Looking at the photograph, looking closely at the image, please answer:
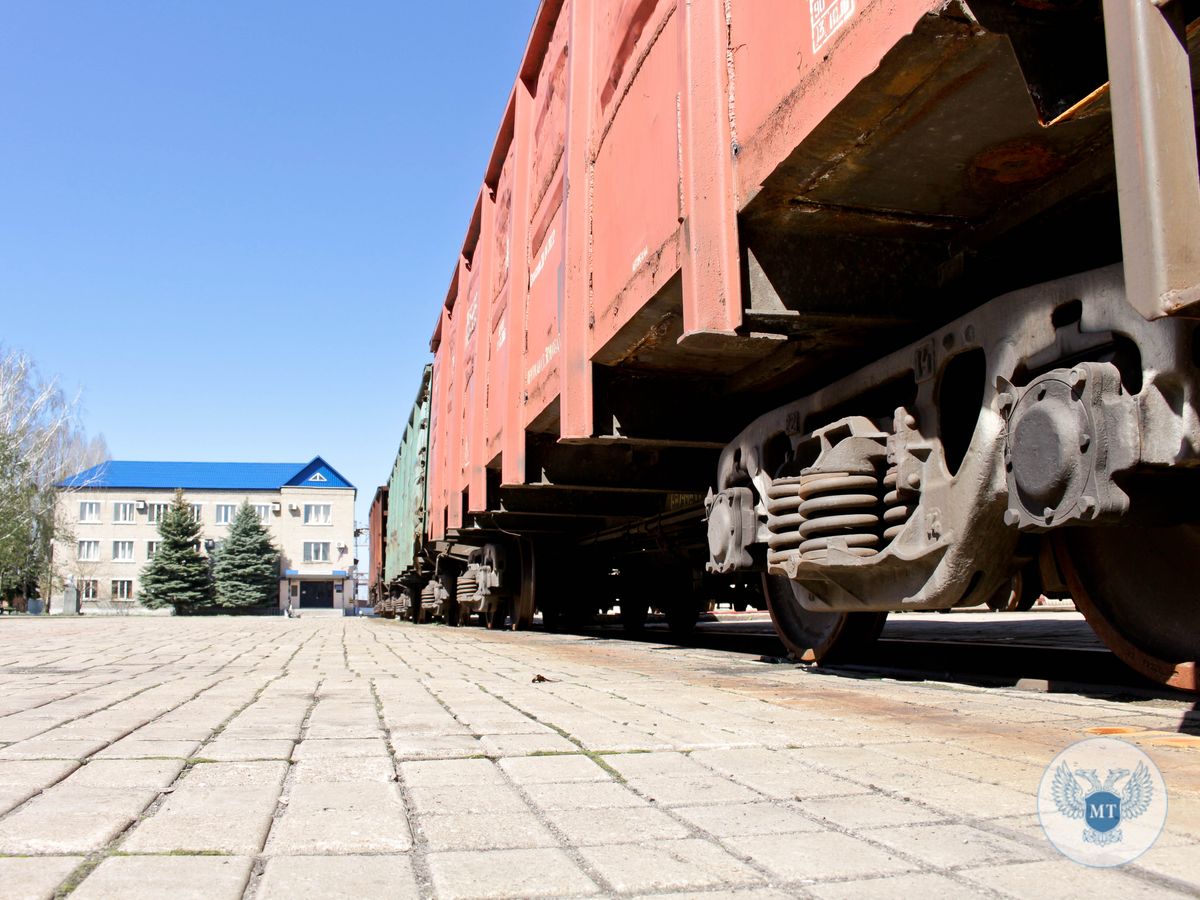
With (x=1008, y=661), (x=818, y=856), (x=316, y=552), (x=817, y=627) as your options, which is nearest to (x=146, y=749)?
(x=818, y=856)

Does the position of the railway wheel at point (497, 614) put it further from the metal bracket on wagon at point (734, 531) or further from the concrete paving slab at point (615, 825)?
the concrete paving slab at point (615, 825)

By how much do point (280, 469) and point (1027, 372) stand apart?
2347 inches

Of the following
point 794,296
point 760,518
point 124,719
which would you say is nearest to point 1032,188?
point 794,296

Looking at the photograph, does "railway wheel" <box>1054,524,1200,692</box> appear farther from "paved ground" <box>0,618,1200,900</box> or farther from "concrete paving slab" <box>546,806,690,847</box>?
"concrete paving slab" <box>546,806,690,847</box>

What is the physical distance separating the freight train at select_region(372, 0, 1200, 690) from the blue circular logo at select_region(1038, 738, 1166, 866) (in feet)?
2.42

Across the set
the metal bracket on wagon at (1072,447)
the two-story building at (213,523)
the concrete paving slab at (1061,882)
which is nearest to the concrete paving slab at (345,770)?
the concrete paving slab at (1061,882)

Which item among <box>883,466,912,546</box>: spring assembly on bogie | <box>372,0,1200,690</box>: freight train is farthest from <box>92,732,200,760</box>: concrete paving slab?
<box>883,466,912,546</box>: spring assembly on bogie

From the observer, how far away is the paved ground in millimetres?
1536

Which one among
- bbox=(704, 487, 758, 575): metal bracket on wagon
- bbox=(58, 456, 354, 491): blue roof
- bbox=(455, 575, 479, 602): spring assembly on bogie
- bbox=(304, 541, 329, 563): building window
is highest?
bbox=(58, 456, 354, 491): blue roof

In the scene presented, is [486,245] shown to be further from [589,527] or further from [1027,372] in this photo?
[1027,372]

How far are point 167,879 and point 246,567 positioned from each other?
173 ft

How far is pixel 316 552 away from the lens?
181 feet

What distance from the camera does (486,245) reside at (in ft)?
35.8

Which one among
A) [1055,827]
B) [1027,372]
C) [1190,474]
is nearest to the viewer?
[1055,827]
